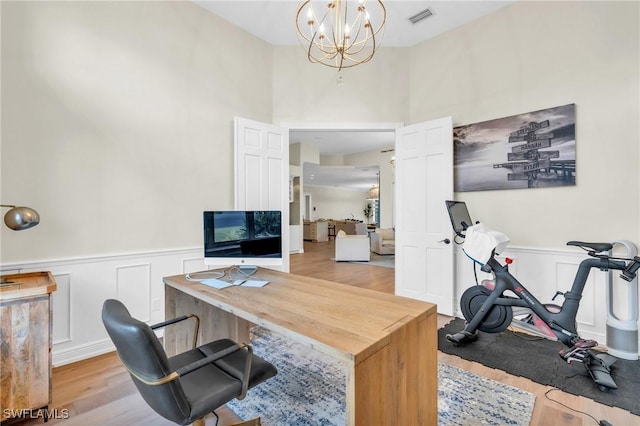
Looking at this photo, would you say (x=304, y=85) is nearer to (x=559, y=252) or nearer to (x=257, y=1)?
(x=257, y=1)

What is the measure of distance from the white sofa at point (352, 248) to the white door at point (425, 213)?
10.8ft

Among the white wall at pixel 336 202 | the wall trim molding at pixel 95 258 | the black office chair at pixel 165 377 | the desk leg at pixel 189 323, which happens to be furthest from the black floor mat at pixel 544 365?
the white wall at pixel 336 202

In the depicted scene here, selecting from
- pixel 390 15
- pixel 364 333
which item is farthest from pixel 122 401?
pixel 390 15

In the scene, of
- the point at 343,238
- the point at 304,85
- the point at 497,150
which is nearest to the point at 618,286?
the point at 497,150

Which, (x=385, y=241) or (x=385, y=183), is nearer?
(x=385, y=241)

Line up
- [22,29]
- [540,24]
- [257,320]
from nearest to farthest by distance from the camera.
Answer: [257,320], [22,29], [540,24]

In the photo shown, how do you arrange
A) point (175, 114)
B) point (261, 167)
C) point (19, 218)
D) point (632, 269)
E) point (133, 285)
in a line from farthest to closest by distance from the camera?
point (261, 167)
point (175, 114)
point (133, 285)
point (632, 269)
point (19, 218)

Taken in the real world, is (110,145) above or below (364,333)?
above

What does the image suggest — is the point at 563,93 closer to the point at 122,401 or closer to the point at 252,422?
the point at 252,422

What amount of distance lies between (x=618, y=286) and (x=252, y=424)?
10.5 feet

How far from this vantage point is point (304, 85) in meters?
3.95

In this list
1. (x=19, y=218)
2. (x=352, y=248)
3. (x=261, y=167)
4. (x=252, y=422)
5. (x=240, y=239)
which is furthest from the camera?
(x=352, y=248)

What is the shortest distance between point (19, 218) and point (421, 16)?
13.5ft

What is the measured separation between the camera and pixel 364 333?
1.18m
